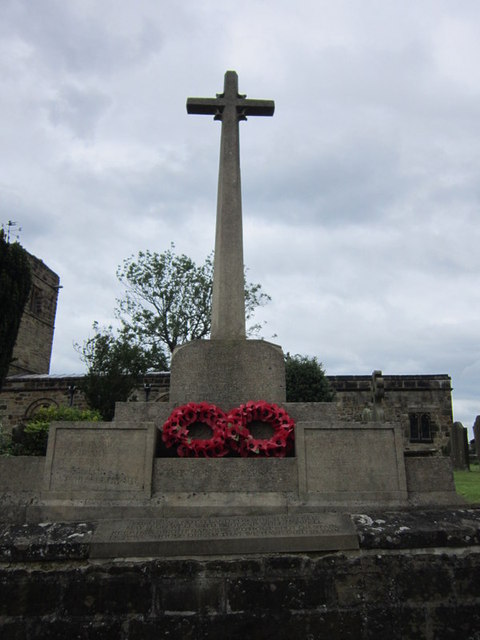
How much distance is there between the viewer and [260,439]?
5.68 meters

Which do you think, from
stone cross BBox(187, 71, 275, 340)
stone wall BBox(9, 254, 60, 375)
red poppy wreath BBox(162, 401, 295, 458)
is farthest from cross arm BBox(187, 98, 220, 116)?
stone wall BBox(9, 254, 60, 375)

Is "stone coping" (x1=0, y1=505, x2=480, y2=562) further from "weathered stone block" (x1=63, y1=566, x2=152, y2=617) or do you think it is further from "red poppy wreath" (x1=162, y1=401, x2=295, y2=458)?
"red poppy wreath" (x1=162, y1=401, x2=295, y2=458)

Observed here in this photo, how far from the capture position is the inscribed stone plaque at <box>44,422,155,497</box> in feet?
15.6

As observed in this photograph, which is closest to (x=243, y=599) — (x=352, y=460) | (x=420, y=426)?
(x=352, y=460)

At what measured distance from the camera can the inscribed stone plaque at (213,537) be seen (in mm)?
3027

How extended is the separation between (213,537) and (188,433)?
240cm

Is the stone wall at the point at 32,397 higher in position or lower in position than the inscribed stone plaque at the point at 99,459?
higher

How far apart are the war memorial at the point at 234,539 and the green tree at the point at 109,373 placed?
1457 cm

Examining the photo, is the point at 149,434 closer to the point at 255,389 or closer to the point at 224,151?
the point at 255,389

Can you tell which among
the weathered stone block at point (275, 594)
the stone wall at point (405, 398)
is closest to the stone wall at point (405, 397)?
the stone wall at point (405, 398)

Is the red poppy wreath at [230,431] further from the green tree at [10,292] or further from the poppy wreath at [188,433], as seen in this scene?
the green tree at [10,292]

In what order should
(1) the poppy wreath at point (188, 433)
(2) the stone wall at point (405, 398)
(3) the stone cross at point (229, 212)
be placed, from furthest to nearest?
(2) the stone wall at point (405, 398), (3) the stone cross at point (229, 212), (1) the poppy wreath at point (188, 433)

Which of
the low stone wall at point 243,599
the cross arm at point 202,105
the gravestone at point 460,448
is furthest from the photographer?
the gravestone at point 460,448

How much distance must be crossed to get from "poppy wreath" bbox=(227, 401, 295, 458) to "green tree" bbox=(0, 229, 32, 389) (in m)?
10.4
